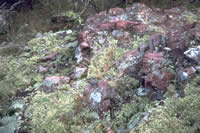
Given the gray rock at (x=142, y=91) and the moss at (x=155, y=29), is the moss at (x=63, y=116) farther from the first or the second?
the moss at (x=155, y=29)

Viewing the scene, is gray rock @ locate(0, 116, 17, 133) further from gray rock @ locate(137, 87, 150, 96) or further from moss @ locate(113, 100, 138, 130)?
gray rock @ locate(137, 87, 150, 96)

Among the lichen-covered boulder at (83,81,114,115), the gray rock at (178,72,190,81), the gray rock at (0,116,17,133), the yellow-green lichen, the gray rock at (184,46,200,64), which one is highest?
the gray rock at (184,46,200,64)

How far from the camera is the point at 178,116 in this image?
2.25 m

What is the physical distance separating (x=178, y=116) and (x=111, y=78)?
1.50 m

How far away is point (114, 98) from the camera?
121 inches

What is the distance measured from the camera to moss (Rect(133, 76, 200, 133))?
6.75ft

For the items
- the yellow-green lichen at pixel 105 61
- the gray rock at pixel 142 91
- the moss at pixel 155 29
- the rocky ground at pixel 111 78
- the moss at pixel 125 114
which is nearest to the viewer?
the rocky ground at pixel 111 78

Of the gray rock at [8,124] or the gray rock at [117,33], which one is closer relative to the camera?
the gray rock at [8,124]

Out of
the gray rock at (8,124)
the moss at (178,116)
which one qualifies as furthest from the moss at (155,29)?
the gray rock at (8,124)

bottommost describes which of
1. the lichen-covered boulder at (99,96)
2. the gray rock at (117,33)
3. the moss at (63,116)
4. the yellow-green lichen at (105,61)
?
the moss at (63,116)

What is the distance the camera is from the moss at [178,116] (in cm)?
206

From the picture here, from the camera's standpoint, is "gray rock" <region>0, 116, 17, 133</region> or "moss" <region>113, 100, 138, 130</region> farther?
"gray rock" <region>0, 116, 17, 133</region>

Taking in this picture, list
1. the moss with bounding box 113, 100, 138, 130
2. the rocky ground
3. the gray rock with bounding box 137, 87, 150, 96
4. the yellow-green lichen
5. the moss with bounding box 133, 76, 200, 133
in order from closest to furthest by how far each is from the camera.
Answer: the moss with bounding box 133, 76, 200, 133, the rocky ground, the moss with bounding box 113, 100, 138, 130, the gray rock with bounding box 137, 87, 150, 96, the yellow-green lichen

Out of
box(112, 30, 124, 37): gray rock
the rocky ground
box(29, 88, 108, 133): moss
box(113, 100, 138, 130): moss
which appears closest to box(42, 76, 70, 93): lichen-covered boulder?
the rocky ground
